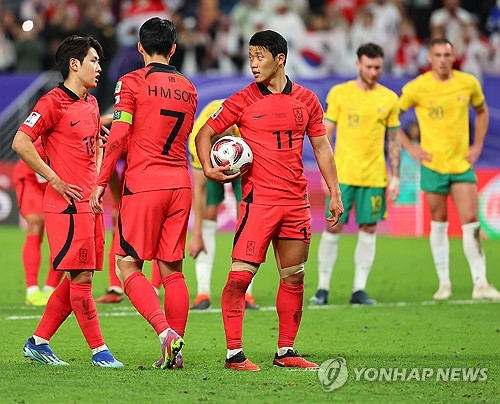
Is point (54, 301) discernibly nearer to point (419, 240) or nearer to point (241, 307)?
point (241, 307)

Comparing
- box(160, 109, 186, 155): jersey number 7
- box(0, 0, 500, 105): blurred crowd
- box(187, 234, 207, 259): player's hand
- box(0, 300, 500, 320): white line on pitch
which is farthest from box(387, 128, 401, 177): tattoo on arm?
box(0, 0, 500, 105): blurred crowd

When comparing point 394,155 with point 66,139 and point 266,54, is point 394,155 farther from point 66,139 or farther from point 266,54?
point 66,139

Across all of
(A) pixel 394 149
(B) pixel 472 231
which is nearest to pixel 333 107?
(A) pixel 394 149

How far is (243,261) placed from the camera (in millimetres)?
7746

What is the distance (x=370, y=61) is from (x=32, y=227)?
12.6ft

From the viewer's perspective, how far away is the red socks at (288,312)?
7.90 metres

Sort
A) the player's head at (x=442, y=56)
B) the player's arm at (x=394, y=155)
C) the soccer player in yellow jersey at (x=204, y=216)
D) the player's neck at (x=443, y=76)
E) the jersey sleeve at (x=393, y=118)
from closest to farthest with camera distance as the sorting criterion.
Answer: the soccer player in yellow jersey at (x=204, y=216), the player's arm at (x=394, y=155), the jersey sleeve at (x=393, y=118), the player's head at (x=442, y=56), the player's neck at (x=443, y=76)

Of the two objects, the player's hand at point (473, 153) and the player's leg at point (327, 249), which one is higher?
the player's hand at point (473, 153)

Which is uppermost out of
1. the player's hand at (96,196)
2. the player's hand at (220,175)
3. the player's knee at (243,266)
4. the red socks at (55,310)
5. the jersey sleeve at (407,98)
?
the jersey sleeve at (407,98)

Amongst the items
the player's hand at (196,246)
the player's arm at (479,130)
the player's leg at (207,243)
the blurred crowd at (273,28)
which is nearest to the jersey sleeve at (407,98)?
the player's arm at (479,130)

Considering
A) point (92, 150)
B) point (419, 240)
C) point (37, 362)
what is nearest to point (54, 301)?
point (37, 362)

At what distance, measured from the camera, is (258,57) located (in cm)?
772

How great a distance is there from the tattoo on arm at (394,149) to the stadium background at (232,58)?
7259mm

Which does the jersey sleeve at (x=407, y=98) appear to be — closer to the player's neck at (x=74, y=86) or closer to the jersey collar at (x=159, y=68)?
the jersey collar at (x=159, y=68)
